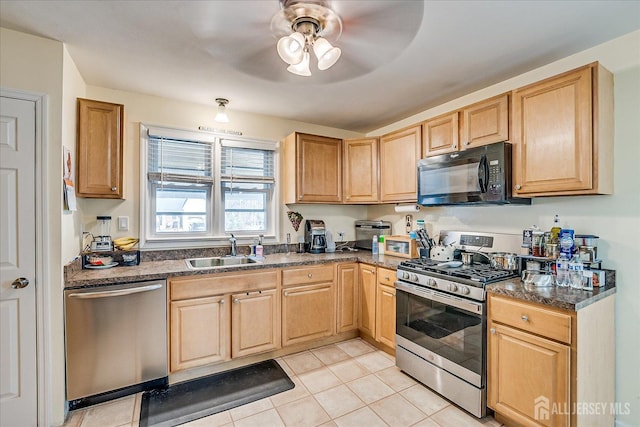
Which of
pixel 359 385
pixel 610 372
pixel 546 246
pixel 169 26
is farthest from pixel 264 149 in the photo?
pixel 610 372

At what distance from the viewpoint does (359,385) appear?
231 centimetres

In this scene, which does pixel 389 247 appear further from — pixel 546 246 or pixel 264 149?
pixel 264 149

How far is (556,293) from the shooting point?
5.47 ft

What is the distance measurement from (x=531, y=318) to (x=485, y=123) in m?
1.44

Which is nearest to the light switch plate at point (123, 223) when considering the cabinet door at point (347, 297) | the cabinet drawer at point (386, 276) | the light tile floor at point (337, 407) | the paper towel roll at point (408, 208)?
the light tile floor at point (337, 407)

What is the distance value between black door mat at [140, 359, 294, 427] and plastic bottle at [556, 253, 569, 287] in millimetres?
1999

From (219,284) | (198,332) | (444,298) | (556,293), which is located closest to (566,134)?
(556,293)

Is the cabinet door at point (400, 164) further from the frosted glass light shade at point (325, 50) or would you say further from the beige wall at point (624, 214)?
the frosted glass light shade at point (325, 50)

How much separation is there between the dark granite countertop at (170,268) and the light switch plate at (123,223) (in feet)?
1.14

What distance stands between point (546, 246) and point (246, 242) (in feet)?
8.55

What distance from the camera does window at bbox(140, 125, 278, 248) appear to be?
2779 millimetres

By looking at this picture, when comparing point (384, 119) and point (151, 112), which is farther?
point (384, 119)

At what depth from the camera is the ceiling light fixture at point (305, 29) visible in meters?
1.46

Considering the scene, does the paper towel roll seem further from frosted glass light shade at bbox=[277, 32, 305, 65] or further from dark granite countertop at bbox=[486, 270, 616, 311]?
frosted glass light shade at bbox=[277, 32, 305, 65]
